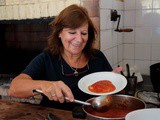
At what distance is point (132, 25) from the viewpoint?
7.44ft

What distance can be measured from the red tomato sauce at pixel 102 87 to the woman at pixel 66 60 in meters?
A: 0.21

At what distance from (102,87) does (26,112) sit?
435mm

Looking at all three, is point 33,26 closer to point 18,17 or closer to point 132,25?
point 18,17

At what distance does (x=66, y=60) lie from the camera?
147 centimetres

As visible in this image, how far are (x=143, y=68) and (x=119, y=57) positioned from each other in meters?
0.29

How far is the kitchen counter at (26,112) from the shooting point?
107cm

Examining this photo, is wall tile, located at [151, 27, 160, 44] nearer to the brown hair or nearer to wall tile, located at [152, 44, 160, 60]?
wall tile, located at [152, 44, 160, 60]

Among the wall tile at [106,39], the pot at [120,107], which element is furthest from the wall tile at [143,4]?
the pot at [120,107]

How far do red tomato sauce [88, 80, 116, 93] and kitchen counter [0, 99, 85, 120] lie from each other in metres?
0.18

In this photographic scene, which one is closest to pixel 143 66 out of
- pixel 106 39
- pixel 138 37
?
pixel 138 37

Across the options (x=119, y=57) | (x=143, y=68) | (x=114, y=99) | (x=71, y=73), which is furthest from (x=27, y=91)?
(x=143, y=68)

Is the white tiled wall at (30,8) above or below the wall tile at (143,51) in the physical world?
above

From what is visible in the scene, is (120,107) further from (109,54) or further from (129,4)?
(129,4)

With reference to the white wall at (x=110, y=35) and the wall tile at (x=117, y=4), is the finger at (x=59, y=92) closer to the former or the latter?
the white wall at (x=110, y=35)
